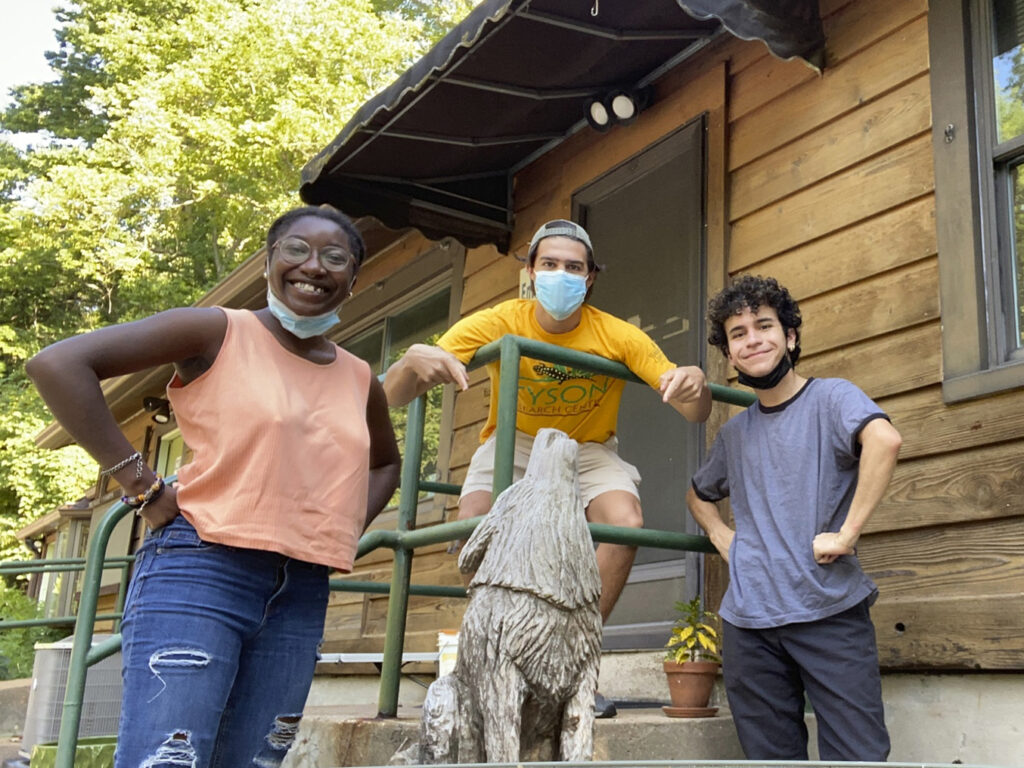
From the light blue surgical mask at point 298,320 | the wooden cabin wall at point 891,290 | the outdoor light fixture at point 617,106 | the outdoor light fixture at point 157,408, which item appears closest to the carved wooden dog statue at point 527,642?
the light blue surgical mask at point 298,320

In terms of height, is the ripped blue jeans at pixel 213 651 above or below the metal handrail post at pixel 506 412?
below

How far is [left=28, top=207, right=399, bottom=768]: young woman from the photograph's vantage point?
6.40ft

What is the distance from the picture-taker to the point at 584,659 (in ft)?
7.83

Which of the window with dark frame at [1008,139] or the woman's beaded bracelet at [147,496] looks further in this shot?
the window with dark frame at [1008,139]

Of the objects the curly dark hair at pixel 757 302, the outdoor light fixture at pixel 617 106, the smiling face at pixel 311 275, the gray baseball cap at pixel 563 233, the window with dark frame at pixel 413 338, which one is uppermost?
the outdoor light fixture at pixel 617 106

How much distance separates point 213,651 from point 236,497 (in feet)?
1.01

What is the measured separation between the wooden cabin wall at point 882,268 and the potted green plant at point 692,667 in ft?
1.72

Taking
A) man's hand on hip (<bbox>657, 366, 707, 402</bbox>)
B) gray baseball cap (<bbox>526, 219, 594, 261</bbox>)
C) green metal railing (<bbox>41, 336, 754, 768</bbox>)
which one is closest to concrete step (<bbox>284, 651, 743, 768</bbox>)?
green metal railing (<bbox>41, 336, 754, 768</bbox>)

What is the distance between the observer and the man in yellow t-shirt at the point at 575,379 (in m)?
3.43

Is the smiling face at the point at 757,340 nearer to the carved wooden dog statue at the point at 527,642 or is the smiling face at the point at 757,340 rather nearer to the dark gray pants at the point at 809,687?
the dark gray pants at the point at 809,687

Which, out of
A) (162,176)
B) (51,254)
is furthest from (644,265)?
(51,254)

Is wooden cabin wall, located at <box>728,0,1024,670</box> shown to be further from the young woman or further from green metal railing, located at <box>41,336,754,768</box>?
the young woman

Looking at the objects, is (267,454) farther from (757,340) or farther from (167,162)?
(167,162)

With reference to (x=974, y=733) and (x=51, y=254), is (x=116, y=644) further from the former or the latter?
(x=51, y=254)
